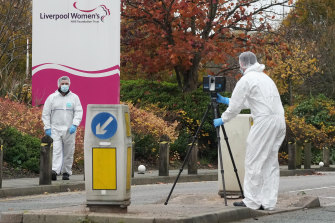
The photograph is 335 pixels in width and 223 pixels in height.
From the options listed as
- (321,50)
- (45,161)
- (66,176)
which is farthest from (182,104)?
(321,50)

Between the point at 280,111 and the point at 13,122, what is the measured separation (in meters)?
10.2

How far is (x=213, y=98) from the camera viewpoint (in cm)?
1043

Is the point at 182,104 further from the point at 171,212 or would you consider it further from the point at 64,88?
the point at 171,212

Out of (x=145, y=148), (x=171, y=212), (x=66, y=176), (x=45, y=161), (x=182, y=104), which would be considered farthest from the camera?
(x=182, y=104)

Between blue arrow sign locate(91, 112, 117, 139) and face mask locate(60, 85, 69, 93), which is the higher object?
face mask locate(60, 85, 69, 93)

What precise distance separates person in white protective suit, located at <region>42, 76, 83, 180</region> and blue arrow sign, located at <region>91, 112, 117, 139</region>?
24.7ft

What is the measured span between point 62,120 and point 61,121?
3cm

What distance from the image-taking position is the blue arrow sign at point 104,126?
8.44m

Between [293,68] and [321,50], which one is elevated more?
[321,50]

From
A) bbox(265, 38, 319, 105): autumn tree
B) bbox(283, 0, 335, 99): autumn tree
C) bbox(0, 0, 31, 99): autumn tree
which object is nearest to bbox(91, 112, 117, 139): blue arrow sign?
bbox(0, 0, 31, 99): autumn tree

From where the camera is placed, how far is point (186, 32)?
25672 millimetres

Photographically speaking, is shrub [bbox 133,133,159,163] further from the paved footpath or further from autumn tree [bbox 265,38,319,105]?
autumn tree [bbox 265,38,319,105]

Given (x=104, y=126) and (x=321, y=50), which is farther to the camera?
(x=321, y=50)

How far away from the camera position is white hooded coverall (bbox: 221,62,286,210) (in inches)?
400
